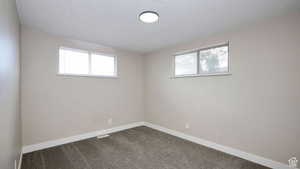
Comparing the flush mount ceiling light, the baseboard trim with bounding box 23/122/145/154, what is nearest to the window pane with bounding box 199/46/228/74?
the flush mount ceiling light

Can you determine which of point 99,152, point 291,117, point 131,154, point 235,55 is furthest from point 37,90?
point 291,117

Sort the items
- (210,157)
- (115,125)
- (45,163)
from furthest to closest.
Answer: (115,125), (210,157), (45,163)

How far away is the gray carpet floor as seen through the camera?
7.03ft

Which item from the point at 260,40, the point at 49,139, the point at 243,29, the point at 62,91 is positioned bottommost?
the point at 49,139

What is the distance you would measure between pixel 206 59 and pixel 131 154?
8.49ft

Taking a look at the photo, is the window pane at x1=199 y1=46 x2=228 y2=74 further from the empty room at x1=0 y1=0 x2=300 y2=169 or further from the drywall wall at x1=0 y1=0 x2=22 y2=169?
the drywall wall at x1=0 y1=0 x2=22 y2=169

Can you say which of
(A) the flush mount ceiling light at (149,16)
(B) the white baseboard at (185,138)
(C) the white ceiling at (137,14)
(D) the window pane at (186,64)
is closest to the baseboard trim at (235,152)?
(B) the white baseboard at (185,138)

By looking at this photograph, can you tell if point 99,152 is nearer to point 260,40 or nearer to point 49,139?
point 49,139

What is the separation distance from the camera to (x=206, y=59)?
9.80ft

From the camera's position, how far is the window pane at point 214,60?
271 centimetres

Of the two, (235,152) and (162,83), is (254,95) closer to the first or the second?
(235,152)

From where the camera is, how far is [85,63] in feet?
10.9

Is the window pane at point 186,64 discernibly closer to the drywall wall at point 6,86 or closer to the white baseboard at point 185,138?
the white baseboard at point 185,138

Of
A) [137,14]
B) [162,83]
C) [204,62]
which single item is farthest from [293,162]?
[137,14]
